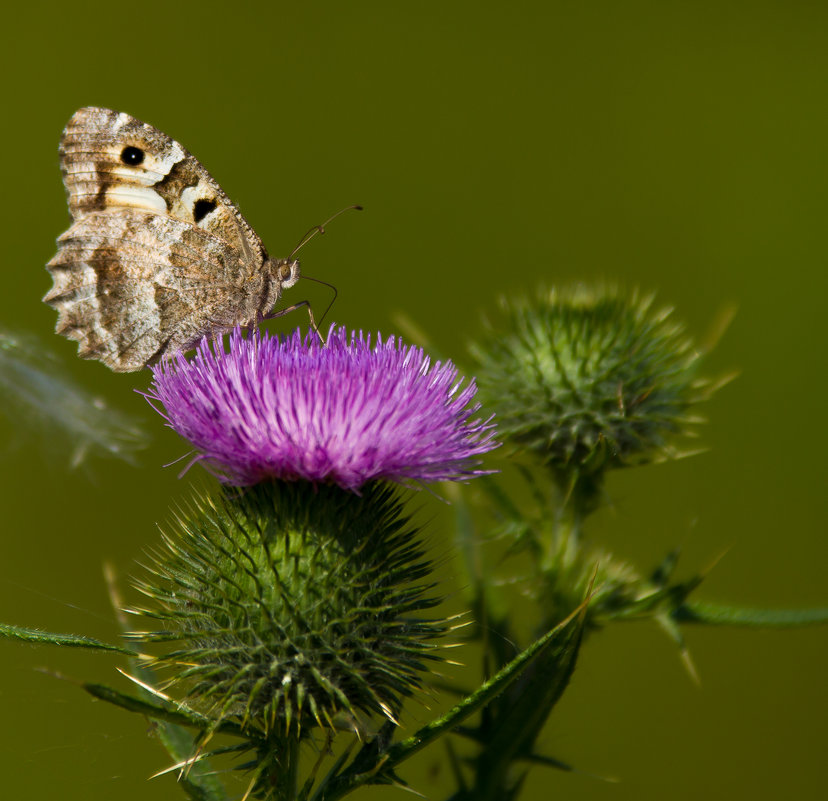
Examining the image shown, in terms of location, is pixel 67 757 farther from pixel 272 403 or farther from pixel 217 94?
pixel 217 94

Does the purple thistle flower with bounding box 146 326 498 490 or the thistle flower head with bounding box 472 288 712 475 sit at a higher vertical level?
the thistle flower head with bounding box 472 288 712 475

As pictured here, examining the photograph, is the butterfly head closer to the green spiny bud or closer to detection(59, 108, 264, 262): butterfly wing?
detection(59, 108, 264, 262): butterfly wing

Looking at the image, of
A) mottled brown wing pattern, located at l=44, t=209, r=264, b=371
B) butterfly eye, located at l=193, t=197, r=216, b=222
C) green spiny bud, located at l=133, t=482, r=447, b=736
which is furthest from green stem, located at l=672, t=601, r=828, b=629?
butterfly eye, located at l=193, t=197, r=216, b=222

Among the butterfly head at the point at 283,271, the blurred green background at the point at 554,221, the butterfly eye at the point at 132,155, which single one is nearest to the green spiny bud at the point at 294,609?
the butterfly head at the point at 283,271

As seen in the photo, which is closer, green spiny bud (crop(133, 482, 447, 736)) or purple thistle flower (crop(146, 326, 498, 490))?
green spiny bud (crop(133, 482, 447, 736))

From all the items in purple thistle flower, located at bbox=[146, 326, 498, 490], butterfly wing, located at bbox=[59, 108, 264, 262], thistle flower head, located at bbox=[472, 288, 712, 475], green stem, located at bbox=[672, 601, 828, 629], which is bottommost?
purple thistle flower, located at bbox=[146, 326, 498, 490]

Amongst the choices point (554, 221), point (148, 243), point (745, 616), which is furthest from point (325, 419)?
point (554, 221)

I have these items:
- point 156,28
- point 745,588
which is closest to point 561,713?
point 745,588
